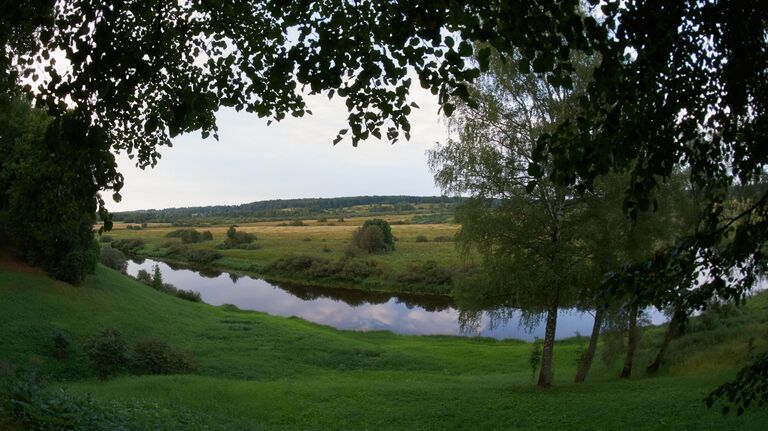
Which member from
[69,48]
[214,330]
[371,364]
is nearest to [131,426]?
[69,48]

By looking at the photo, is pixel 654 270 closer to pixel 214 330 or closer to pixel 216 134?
pixel 216 134

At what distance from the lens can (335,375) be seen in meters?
18.5

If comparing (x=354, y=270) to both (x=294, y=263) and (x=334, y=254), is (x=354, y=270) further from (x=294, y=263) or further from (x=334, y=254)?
(x=334, y=254)

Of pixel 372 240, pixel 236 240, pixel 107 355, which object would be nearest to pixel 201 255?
pixel 236 240

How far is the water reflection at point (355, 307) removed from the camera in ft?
104

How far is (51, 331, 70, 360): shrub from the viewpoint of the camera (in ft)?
57.8

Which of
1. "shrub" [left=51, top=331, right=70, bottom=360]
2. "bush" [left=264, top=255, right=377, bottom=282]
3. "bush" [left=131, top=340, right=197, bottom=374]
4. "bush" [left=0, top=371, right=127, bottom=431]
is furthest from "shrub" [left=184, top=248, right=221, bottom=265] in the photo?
"bush" [left=0, top=371, right=127, bottom=431]

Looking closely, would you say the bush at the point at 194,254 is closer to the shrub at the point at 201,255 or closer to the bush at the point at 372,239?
the shrub at the point at 201,255

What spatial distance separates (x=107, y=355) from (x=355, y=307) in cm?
2692

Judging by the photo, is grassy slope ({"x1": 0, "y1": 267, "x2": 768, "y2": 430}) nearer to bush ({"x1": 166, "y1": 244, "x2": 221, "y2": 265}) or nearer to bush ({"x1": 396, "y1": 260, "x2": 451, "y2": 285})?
bush ({"x1": 396, "y1": 260, "x2": 451, "y2": 285})

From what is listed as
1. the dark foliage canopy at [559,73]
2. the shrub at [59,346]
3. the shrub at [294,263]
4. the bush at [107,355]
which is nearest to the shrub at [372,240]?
the shrub at [294,263]

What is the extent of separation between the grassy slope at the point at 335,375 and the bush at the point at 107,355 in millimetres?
578

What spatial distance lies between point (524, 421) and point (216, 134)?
9499 millimetres

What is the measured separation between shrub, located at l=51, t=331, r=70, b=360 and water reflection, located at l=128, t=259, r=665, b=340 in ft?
59.0
